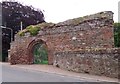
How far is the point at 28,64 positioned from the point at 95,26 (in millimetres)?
9013

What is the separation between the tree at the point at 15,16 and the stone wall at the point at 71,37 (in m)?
12.7

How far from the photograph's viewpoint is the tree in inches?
1801

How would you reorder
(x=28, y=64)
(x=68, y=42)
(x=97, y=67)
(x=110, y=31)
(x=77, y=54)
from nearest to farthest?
(x=97, y=67)
(x=77, y=54)
(x=110, y=31)
(x=68, y=42)
(x=28, y=64)

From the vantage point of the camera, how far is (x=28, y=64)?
31.3 meters

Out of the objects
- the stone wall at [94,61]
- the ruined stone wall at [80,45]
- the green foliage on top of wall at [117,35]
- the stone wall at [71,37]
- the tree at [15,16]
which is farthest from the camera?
the tree at [15,16]

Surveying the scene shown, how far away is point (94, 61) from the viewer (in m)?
20.2

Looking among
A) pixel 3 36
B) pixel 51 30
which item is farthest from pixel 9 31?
pixel 51 30

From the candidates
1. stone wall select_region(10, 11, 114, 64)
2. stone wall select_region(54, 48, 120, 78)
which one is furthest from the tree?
stone wall select_region(54, 48, 120, 78)

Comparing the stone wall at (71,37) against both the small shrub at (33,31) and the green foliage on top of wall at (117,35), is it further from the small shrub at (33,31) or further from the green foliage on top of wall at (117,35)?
the green foliage on top of wall at (117,35)

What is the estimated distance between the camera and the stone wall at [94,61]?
18547 mm

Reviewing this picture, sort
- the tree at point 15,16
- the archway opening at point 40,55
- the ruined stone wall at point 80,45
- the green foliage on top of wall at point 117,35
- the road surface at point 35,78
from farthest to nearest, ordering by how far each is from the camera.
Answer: the tree at point 15,16 < the archway opening at point 40,55 < the green foliage on top of wall at point 117,35 < the ruined stone wall at point 80,45 < the road surface at point 35,78

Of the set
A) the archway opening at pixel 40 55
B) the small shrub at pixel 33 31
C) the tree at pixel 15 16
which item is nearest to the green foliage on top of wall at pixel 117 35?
the archway opening at pixel 40 55

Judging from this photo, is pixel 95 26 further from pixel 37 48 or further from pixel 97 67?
pixel 37 48

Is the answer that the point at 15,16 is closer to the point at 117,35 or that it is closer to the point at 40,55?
the point at 40,55
